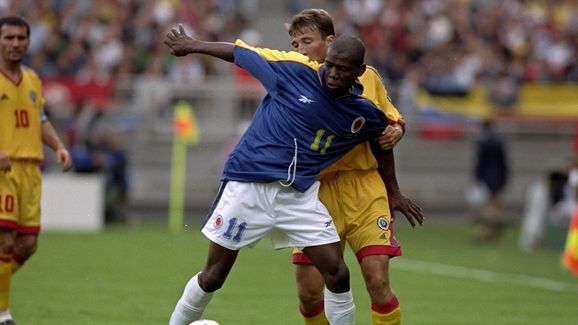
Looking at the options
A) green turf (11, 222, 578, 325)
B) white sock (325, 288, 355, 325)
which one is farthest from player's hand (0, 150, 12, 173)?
white sock (325, 288, 355, 325)

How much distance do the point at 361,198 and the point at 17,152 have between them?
3.45m

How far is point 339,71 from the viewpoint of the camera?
9.06m

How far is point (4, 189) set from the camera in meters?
11.5

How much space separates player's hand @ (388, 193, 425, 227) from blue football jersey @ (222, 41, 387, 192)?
87cm

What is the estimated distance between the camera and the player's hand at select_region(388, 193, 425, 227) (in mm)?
10016

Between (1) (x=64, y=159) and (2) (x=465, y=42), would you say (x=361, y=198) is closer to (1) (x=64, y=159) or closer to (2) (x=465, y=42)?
(1) (x=64, y=159)

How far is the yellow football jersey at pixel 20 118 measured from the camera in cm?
1165

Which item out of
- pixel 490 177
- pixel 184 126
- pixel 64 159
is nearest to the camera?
pixel 64 159

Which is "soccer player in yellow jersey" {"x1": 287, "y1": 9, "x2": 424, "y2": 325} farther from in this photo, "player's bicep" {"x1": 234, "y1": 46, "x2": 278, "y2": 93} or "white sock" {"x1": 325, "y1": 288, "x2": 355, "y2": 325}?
"player's bicep" {"x1": 234, "y1": 46, "x2": 278, "y2": 93}

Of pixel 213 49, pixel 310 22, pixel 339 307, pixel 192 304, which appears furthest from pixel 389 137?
pixel 192 304

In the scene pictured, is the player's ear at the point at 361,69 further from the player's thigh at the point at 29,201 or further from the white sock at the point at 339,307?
the player's thigh at the point at 29,201

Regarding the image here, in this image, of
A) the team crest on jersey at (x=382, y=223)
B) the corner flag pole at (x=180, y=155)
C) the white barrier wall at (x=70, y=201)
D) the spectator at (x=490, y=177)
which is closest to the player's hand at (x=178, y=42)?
the team crest on jersey at (x=382, y=223)

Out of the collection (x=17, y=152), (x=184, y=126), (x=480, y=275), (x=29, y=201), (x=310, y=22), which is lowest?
(x=480, y=275)

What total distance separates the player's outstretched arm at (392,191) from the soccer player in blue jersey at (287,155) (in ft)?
1.42
